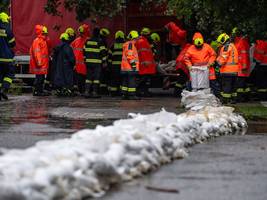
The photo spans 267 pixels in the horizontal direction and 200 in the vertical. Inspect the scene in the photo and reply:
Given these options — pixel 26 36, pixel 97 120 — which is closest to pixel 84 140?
pixel 97 120

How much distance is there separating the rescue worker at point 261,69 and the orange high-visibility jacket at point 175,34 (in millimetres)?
2355

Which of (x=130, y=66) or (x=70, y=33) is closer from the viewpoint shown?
(x=130, y=66)

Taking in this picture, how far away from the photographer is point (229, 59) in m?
15.8

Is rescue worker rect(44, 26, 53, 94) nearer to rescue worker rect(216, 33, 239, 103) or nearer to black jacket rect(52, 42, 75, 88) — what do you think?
black jacket rect(52, 42, 75, 88)

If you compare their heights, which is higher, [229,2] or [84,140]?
[229,2]

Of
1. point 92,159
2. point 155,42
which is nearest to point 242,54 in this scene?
point 155,42

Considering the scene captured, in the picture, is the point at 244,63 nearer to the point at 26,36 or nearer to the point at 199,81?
the point at 199,81

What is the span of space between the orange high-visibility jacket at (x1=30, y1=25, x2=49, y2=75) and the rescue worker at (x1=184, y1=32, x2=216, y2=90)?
4797 mm

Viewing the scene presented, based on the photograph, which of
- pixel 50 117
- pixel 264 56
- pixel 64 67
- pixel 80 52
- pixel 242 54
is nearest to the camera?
pixel 50 117

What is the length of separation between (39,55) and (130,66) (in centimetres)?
282

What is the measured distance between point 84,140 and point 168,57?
50.8 ft

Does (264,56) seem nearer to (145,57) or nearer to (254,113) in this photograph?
(145,57)

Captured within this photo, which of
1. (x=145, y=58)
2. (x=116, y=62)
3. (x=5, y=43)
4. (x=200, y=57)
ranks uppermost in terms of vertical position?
(x=5, y=43)

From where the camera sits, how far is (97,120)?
→ 11.3m
